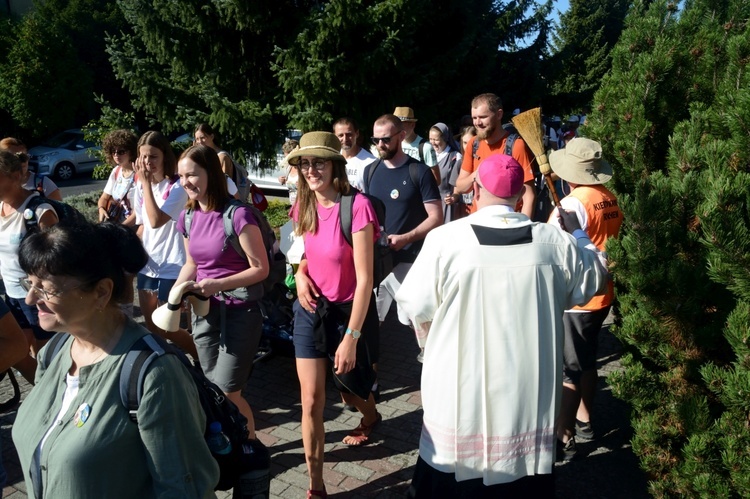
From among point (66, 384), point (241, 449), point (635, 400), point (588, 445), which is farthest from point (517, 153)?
point (66, 384)

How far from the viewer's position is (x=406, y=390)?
5250 millimetres

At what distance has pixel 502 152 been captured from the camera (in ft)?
18.0

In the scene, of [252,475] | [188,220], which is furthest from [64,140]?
[252,475]

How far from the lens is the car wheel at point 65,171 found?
22.2m

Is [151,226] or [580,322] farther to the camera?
[151,226]

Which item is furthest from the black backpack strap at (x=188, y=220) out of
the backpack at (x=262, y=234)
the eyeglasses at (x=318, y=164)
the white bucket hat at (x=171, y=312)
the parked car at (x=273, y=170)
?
the parked car at (x=273, y=170)

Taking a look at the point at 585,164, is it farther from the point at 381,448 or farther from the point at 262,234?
the point at 381,448

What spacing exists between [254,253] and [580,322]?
2022 millimetres

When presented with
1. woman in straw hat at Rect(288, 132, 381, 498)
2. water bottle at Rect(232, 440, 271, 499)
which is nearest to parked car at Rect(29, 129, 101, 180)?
woman in straw hat at Rect(288, 132, 381, 498)

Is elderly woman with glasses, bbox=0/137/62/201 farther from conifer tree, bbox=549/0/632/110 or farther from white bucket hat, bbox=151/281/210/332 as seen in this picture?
conifer tree, bbox=549/0/632/110

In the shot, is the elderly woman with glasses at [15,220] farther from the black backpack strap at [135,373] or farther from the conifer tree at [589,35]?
the conifer tree at [589,35]

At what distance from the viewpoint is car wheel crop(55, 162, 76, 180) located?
2216cm

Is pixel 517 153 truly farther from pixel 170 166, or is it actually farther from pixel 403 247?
pixel 170 166

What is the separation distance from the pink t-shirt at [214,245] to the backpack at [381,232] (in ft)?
1.91
